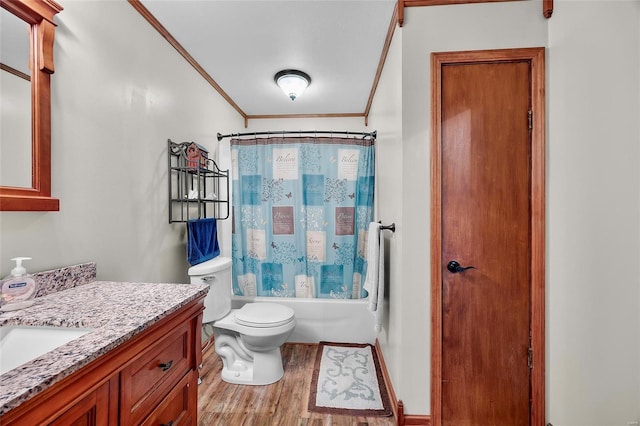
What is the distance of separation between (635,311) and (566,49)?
3.85 feet

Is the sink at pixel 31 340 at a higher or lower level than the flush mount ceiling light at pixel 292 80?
lower

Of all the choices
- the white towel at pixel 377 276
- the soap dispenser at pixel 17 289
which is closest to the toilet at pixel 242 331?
the white towel at pixel 377 276

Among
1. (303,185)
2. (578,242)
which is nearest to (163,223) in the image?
(303,185)

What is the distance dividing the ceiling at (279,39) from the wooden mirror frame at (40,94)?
676mm

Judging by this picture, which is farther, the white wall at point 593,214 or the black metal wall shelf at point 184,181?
the black metal wall shelf at point 184,181

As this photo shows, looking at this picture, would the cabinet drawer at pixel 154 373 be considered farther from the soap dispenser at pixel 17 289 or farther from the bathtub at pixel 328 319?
the bathtub at pixel 328 319

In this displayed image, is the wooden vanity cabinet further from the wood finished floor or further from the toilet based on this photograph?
the toilet

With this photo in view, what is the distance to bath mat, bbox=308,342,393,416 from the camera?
5.67ft

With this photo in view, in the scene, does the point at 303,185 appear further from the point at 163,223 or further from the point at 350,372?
the point at 350,372

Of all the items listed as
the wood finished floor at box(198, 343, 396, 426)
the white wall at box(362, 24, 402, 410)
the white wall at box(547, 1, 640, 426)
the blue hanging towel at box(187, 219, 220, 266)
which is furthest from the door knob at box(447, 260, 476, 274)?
the blue hanging towel at box(187, 219, 220, 266)

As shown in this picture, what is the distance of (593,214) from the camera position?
120 centimetres

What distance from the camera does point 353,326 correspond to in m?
2.55

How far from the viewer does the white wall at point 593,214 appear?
1063 millimetres

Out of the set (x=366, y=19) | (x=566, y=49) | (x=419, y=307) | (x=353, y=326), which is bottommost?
(x=353, y=326)
